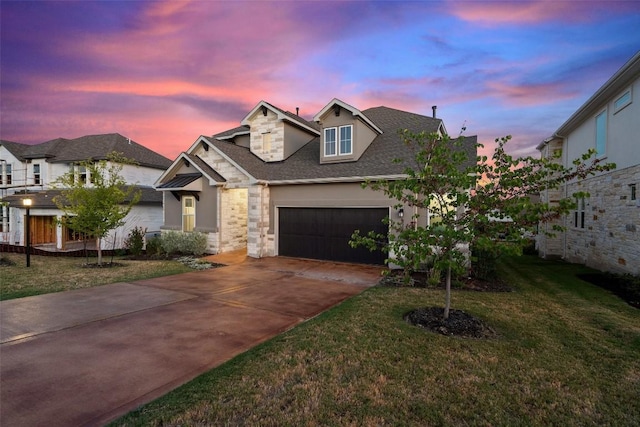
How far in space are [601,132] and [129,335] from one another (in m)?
17.7

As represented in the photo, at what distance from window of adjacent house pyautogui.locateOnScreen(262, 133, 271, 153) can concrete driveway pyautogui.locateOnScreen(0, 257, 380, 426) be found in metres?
8.65

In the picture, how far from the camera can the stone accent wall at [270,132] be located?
16.4 m

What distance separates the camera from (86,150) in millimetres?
22188

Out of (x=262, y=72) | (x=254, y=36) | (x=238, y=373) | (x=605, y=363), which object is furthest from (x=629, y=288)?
(x=262, y=72)

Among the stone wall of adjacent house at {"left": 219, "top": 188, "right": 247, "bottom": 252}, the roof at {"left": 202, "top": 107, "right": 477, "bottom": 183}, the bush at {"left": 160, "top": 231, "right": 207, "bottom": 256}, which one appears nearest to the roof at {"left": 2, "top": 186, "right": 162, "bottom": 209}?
the bush at {"left": 160, "top": 231, "right": 207, "bottom": 256}

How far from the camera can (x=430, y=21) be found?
→ 10484 millimetres

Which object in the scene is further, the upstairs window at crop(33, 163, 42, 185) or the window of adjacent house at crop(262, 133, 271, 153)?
the upstairs window at crop(33, 163, 42, 185)

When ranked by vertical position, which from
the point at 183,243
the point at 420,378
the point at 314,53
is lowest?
the point at 420,378

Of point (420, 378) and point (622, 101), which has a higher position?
point (622, 101)

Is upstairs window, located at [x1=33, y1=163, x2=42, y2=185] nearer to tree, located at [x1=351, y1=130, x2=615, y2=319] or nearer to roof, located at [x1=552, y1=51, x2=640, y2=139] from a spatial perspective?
tree, located at [x1=351, y1=130, x2=615, y2=319]

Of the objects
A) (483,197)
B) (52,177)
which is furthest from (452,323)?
(52,177)

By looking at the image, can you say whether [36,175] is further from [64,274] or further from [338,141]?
[338,141]

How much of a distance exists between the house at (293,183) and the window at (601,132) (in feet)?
15.4

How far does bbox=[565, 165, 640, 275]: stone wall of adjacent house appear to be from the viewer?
9786mm
